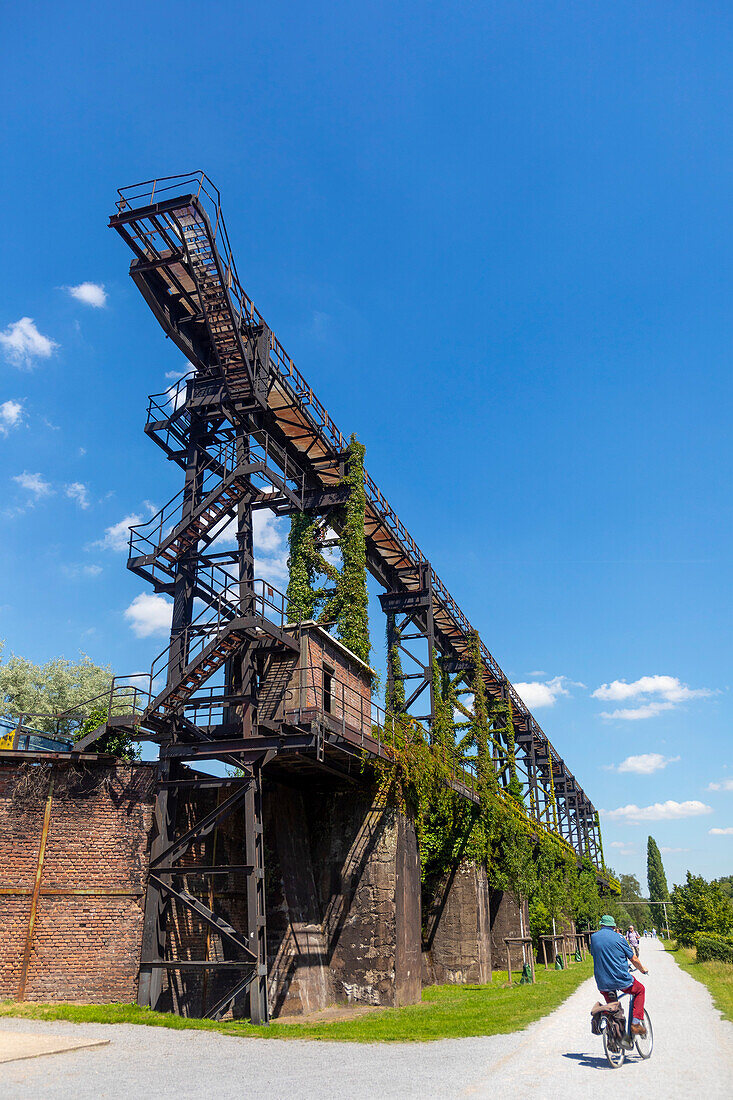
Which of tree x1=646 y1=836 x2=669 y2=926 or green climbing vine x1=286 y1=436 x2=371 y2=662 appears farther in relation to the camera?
tree x1=646 y1=836 x2=669 y2=926

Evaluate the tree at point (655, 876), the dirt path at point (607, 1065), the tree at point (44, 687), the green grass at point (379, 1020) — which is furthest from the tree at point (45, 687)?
the tree at point (655, 876)

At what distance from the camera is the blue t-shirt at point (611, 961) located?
334 inches

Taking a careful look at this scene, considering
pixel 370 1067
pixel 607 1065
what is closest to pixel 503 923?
pixel 370 1067

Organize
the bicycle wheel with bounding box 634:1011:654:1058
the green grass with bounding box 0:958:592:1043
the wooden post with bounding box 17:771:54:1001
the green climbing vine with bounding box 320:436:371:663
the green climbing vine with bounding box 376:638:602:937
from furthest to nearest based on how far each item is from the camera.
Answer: the green climbing vine with bounding box 320:436:371:663 → the green climbing vine with bounding box 376:638:602:937 → the wooden post with bounding box 17:771:54:1001 → the green grass with bounding box 0:958:592:1043 → the bicycle wheel with bounding box 634:1011:654:1058

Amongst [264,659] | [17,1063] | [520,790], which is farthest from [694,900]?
[17,1063]

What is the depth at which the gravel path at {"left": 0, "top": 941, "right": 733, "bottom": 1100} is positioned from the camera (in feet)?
25.5

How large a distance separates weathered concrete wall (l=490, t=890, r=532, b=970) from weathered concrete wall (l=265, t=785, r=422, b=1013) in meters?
9.90

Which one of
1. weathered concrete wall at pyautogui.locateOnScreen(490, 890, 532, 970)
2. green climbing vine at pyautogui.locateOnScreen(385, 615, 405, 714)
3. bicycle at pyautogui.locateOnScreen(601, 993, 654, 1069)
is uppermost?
green climbing vine at pyautogui.locateOnScreen(385, 615, 405, 714)

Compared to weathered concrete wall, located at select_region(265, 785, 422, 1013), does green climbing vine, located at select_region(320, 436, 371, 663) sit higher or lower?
higher

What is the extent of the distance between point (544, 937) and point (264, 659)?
2027 cm

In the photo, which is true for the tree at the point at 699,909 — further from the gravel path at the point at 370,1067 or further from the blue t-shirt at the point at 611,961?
Answer: the blue t-shirt at the point at 611,961

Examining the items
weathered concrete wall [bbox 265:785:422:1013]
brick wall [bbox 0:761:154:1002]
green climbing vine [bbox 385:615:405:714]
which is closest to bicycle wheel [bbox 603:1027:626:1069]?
weathered concrete wall [bbox 265:785:422:1013]

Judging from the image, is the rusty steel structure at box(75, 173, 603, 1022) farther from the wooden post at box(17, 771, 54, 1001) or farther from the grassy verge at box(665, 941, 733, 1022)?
the grassy verge at box(665, 941, 733, 1022)

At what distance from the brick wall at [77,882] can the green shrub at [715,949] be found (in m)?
27.0
